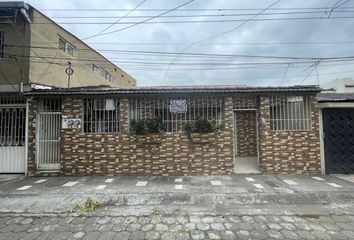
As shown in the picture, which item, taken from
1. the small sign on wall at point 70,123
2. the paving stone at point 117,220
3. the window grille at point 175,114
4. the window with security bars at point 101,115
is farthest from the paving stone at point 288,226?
the small sign on wall at point 70,123

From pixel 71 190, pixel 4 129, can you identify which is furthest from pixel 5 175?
pixel 71 190

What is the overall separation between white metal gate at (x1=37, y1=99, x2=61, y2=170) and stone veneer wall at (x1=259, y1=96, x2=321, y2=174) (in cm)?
705

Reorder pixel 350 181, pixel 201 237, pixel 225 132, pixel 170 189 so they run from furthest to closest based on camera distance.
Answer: pixel 225 132 → pixel 350 181 → pixel 170 189 → pixel 201 237

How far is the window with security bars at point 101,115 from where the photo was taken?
30.1 feet

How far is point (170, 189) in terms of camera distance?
6.99 metres

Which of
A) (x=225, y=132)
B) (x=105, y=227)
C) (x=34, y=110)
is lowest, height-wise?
(x=105, y=227)

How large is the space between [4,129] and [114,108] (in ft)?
13.3

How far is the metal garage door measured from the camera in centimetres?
878

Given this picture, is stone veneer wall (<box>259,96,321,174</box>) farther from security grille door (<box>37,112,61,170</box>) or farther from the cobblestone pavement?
security grille door (<box>37,112,61,170</box>)

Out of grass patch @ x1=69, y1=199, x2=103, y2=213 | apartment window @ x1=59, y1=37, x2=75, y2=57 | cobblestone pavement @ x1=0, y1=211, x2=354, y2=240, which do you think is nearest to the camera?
cobblestone pavement @ x1=0, y1=211, x2=354, y2=240

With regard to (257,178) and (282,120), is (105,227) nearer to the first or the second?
(257,178)

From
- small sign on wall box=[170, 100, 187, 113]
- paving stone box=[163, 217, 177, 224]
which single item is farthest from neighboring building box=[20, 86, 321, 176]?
paving stone box=[163, 217, 177, 224]

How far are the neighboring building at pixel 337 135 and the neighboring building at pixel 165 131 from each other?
0.86ft

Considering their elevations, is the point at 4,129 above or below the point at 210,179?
above
